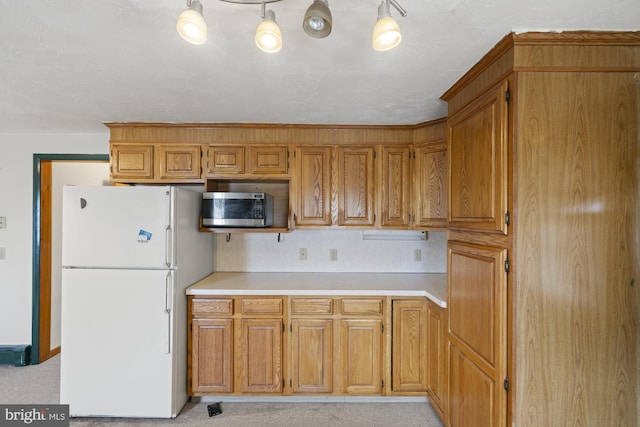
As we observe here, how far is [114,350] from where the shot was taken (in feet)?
7.03

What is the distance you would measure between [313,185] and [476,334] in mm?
1618

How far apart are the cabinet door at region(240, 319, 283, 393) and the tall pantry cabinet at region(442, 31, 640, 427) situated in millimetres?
1521

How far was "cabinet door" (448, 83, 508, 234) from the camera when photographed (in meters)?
1.40

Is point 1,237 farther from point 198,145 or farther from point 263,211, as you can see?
point 263,211

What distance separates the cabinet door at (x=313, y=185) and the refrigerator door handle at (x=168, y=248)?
985mm

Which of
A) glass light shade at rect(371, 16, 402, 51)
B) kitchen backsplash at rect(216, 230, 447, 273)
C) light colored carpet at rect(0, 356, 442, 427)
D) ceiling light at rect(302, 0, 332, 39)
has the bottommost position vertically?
light colored carpet at rect(0, 356, 442, 427)

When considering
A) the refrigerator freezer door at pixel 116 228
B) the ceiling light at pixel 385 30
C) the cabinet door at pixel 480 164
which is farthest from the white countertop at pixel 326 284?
the ceiling light at pixel 385 30

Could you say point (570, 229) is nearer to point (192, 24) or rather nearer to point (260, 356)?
point (192, 24)

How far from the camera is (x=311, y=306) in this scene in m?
2.39

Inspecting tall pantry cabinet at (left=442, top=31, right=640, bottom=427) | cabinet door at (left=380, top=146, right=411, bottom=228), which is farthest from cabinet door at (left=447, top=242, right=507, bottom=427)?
cabinet door at (left=380, top=146, right=411, bottom=228)

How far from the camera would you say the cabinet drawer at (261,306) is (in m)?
2.38

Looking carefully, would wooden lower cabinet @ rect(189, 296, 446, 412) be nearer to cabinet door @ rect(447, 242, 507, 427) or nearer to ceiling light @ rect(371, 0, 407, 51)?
cabinet door @ rect(447, 242, 507, 427)

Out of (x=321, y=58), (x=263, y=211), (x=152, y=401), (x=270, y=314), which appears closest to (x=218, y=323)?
(x=270, y=314)

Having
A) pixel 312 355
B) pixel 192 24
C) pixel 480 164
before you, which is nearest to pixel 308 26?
pixel 192 24
